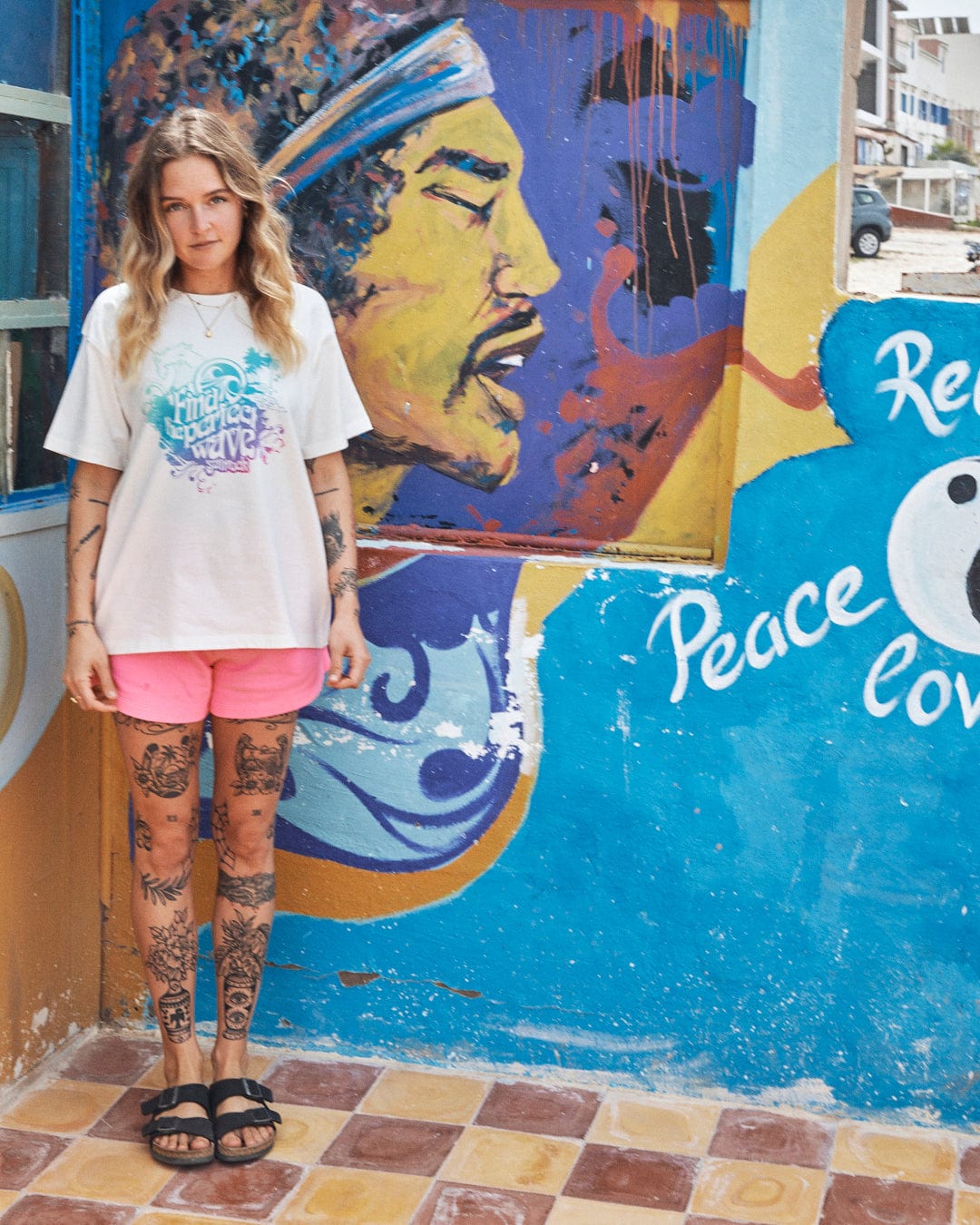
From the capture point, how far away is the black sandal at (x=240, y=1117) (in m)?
2.88

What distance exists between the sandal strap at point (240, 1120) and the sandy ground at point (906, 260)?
205cm

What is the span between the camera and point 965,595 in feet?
9.50

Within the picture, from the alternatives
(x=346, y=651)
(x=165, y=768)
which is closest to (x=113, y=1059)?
(x=165, y=768)

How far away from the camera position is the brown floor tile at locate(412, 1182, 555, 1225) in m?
2.69

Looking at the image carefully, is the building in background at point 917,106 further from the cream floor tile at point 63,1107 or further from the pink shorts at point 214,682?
the cream floor tile at point 63,1107

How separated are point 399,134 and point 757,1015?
2057 millimetres

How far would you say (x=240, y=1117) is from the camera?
293cm

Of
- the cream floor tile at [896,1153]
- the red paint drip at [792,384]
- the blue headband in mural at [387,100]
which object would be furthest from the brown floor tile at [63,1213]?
the blue headband in mural at [387,100]

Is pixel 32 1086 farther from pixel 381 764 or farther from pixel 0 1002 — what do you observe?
pixel 381 764

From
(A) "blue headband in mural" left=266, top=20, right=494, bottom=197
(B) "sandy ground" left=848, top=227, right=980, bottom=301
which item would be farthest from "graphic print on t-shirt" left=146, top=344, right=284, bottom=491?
(B) "sandy ground" left=848, top=227, right=980, bottom=301

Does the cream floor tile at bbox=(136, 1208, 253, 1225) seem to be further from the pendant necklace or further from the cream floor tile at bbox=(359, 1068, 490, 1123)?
the pendant necklace

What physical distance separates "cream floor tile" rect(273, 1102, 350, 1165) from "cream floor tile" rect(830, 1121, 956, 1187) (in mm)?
1027

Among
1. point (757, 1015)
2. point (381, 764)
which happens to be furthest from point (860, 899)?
point (381, 764)

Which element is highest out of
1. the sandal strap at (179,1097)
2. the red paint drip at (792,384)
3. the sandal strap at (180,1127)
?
the red paint drip at (792,384)
